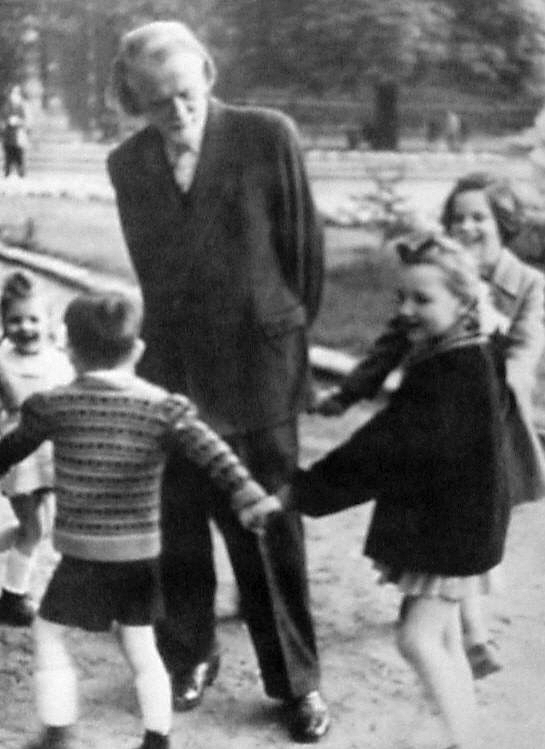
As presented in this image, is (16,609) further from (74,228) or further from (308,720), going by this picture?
(74,228)

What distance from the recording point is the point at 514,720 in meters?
1.94

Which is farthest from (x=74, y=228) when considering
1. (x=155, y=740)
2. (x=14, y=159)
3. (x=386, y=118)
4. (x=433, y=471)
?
(x=155, y=740)

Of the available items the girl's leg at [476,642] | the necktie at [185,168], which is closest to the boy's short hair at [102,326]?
the necktie at [185,168]

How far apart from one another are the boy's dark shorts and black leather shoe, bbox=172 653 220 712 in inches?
6.3

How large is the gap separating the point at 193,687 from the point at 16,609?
10.3 inches

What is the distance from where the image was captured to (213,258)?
1.74 metres

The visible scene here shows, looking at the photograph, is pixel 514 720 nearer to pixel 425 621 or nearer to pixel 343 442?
pixel 425 621

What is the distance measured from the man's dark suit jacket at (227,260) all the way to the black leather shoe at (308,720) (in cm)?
34

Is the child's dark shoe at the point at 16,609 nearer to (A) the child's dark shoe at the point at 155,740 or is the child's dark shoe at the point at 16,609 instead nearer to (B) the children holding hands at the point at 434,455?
(A) the child's dark shoe at the point at 155,740

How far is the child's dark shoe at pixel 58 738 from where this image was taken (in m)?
1.88

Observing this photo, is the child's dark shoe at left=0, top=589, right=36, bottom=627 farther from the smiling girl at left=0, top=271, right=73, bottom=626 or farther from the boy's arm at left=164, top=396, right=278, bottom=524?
the boy's arm at left=164, top=396, right=278, bottom=524

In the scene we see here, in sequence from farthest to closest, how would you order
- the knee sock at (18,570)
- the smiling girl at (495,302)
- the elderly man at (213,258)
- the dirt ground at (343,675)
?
the knee sock at (18,570)
the dirt ground at (343,675)
the smiling girl at (495,302)
the elderly man at (213,258)

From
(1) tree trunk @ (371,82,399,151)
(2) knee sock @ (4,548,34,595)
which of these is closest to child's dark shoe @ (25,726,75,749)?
(2) knee sock @ (4,548,34,595)

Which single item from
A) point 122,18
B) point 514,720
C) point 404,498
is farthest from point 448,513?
point 122,18
